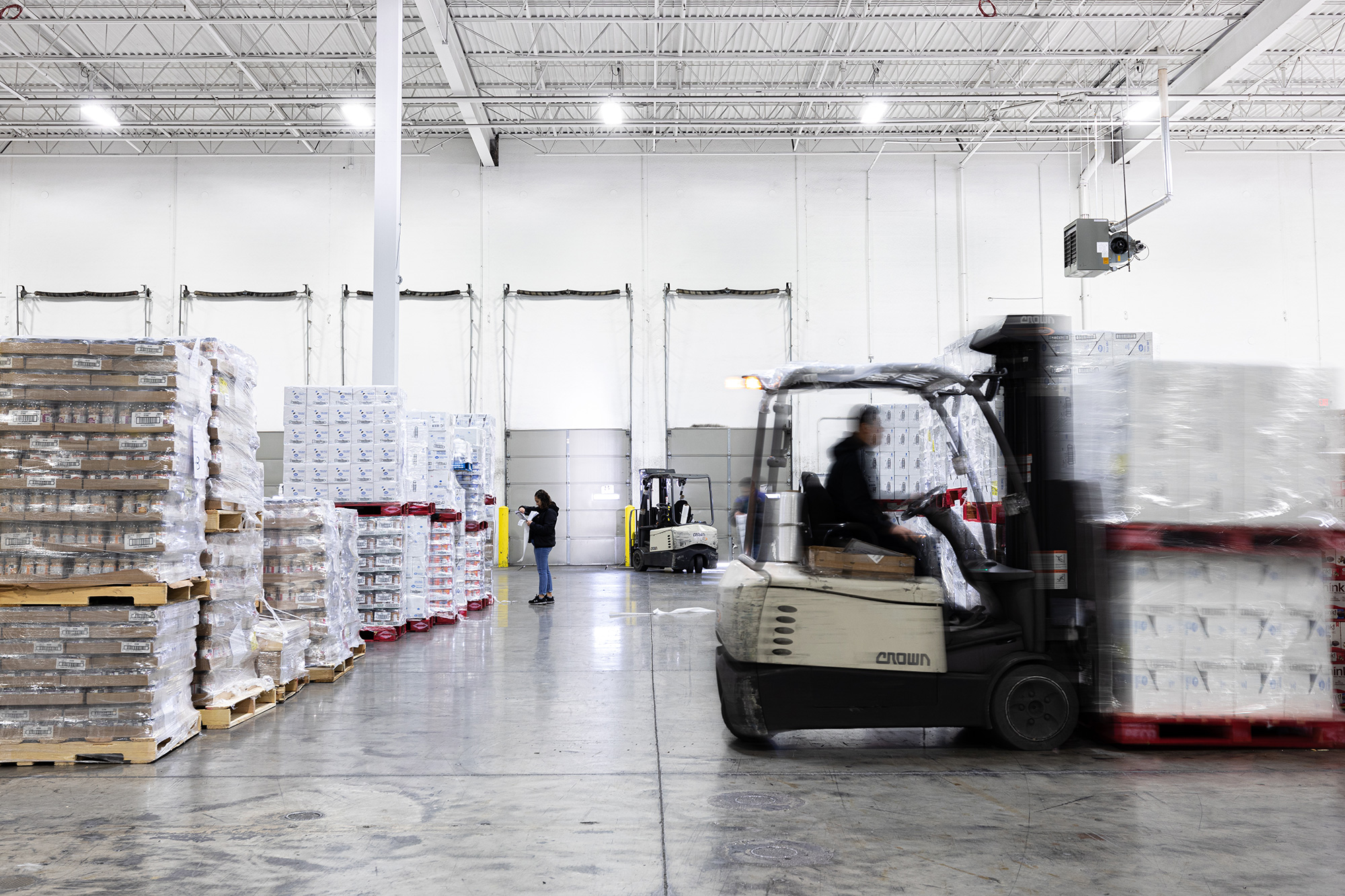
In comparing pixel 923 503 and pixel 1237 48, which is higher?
pixel 1237 48

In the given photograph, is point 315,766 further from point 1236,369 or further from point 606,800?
point 1236,369

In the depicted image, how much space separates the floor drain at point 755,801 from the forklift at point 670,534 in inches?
528

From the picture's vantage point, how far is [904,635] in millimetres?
4957

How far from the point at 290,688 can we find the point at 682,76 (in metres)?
14.8

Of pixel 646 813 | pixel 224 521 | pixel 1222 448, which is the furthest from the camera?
pixel 224 521

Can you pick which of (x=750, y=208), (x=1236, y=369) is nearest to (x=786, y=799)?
(x=1236, y=369)

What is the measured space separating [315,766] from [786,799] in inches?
99.7

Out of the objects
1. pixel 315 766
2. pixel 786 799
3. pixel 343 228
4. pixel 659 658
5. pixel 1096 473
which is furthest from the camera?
pixel 343 228

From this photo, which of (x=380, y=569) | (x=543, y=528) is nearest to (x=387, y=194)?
(x=380, y=569)

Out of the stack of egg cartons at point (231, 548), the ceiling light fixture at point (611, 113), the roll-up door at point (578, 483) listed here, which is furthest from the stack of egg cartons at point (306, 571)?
the roll-up door at point (578, 483)

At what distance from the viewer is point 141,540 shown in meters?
5.04

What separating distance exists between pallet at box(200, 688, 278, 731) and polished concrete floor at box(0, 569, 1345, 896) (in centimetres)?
11

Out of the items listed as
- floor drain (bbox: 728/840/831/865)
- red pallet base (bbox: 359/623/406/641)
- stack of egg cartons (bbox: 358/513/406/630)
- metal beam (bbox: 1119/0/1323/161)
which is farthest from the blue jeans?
metal beam (bbox: 1119/0/1323/161)

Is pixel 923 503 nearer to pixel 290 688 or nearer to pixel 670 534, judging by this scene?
pixel 290 688
